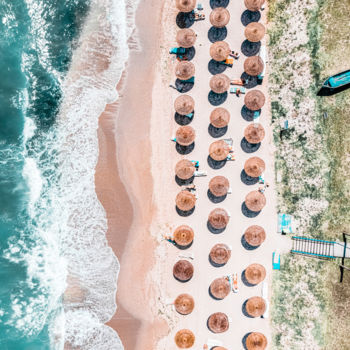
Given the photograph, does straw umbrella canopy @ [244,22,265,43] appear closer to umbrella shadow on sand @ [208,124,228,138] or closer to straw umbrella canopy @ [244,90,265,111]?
straw umbrella canopy @ [244,90,265,111]

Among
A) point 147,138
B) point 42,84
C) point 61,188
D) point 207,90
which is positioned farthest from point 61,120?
point 207,90

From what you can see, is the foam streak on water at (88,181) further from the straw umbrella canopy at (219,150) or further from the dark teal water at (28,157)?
the straw umbrella canopy at (219,150)

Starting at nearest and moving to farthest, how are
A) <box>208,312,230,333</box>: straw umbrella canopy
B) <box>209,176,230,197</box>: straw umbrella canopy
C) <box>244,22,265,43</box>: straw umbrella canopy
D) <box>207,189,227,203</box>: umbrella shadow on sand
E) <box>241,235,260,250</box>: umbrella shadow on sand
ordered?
<box>244,22,265,43</box>: straw umbrella canopy
<box>209,176,230,197</box>: straw umbrella canopy
<box>208,312,230,333</box>: straw umbrella canopy
<box>241,235,260,250</box>: umbrella shadow on sand
<box>207,189,227,203</box>: umbrella shadow on sand

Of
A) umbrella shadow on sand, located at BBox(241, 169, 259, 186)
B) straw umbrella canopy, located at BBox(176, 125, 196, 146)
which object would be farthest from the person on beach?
straw umbrella canopy, located at BBox(176, 125, 196, 146)

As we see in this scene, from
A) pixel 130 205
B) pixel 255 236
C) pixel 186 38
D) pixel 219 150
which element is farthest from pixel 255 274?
pixel 186 38

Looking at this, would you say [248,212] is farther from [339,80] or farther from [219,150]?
[339,80]

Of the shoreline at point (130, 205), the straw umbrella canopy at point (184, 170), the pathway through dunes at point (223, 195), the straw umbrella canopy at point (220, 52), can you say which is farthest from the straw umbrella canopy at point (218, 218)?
the straw umbrella canopy at point (220, 52)

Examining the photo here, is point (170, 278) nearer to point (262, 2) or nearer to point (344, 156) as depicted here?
point (344, 156)
